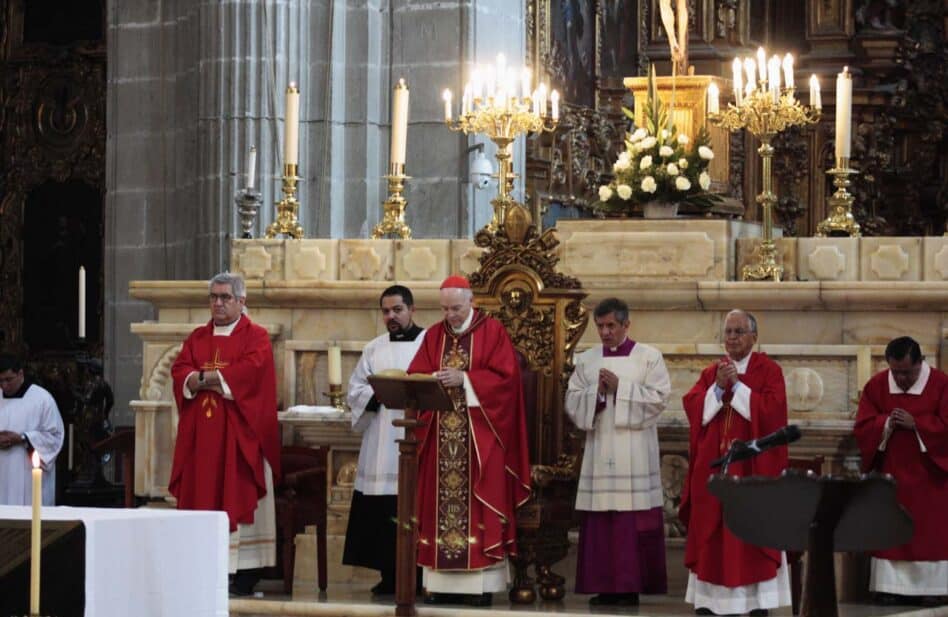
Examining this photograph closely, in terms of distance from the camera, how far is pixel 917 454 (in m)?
11.6

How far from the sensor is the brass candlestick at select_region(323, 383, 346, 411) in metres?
12.4

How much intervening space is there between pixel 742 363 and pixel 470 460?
1403 mm

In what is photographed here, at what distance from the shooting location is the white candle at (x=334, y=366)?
12430 millimetres

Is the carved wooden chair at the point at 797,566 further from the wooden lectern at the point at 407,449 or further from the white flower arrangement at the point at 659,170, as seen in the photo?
the white flower arrangement at the point at 659,170

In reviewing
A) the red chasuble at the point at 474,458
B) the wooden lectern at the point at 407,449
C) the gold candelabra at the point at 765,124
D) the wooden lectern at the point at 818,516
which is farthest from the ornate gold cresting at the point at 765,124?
the wooden lectern at the point at 818,516

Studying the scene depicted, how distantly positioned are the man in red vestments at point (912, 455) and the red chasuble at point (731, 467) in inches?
21.3

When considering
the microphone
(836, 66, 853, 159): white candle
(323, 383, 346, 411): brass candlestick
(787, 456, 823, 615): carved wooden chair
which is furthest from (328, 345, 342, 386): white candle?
the microphone

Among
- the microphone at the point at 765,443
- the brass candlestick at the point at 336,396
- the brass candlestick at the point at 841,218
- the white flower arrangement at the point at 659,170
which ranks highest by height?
the white flower arrangement at the point at 659,170

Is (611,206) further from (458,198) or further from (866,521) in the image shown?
(866,521)

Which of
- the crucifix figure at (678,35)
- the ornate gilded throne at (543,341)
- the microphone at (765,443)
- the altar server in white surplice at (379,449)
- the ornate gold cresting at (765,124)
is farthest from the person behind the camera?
the crucifix figure at (678,35)

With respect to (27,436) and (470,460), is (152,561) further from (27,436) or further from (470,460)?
(27,436)

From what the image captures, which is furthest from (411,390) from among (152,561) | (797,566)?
(152,561)

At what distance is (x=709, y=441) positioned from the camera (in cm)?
1131

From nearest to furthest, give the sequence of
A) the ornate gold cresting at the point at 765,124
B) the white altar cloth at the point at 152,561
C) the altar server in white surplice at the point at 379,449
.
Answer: the white altar cloth at the point at 152,561
the altar server in white surplice at the point at 379,449
the ornate gold cresting at the point at 765,124
